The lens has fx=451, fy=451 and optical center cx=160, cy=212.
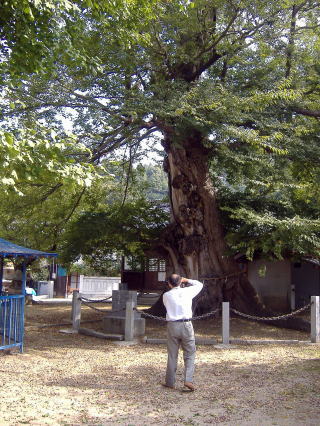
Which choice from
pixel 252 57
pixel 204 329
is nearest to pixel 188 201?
pixel 204 329

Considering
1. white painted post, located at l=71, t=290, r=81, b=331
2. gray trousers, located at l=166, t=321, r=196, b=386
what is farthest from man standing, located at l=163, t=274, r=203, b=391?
white painted post, located at l=71, t=290, r=81, b=331

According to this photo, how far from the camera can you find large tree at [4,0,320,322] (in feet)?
40.2

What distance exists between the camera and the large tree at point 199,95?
1225 centimetres

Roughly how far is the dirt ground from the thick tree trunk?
4.15 metres

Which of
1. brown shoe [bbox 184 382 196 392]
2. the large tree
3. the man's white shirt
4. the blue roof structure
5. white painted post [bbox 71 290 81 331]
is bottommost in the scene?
brown shoe [bbox 184 382 196 392]

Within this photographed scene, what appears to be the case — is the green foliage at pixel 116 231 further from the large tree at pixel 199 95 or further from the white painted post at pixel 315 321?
the white painted post at pixel 315 321

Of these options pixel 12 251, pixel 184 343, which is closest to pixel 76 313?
pixel 12 251

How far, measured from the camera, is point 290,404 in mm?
6402

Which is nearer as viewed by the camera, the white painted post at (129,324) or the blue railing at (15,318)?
the blue railing at (15,318)

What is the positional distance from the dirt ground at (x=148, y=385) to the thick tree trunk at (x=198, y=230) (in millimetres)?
4149

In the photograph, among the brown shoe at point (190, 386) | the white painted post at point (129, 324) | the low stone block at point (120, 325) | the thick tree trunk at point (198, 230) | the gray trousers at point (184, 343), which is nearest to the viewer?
Answer: the brown shoe at point (190, 386)

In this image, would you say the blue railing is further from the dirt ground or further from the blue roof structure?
the blue roof structure

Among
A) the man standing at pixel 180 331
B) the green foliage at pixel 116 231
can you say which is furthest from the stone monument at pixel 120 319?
the man standing at pixel 180 331

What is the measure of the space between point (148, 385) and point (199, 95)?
8165mm
